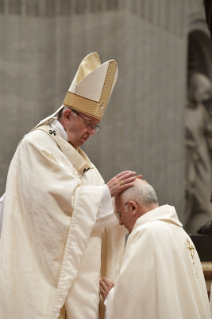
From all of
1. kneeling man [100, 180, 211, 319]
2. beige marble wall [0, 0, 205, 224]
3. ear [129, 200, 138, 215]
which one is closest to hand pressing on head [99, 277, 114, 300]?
kneeling man [100, 180, 211, 319]

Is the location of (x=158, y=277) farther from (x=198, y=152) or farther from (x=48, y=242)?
(x=198, y=152)

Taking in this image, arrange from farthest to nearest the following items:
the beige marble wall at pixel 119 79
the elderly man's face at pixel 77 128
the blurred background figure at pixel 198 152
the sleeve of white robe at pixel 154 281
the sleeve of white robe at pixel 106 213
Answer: the blurred background figure at pixel 198 152
the beige marble wall at pixel 119 79
the elderly man's face at pixel 77 128
the sleeve of white robe at pixel 106 213
the sleeve of white robe at pixel 154 281

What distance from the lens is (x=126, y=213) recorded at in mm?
3221

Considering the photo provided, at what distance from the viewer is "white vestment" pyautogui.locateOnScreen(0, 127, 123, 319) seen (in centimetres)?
316

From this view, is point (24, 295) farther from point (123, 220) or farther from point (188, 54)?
point (188, 54)

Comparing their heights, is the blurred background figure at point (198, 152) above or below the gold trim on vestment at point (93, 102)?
below

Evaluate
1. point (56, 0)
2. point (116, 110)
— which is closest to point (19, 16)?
point (56, 0)

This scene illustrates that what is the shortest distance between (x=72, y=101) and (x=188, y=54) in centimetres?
491

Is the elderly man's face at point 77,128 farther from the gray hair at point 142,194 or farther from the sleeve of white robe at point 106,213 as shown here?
the gray hair at point 142,194

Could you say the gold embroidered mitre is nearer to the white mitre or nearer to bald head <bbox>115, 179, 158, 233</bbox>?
the white mitre

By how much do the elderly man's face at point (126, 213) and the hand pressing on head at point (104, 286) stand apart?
33 centimetres

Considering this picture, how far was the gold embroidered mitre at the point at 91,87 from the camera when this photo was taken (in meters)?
3.57

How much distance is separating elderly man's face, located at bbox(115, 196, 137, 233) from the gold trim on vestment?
60 centimetres

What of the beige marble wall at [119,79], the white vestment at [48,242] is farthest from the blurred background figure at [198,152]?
the white vestment at [48,242]
